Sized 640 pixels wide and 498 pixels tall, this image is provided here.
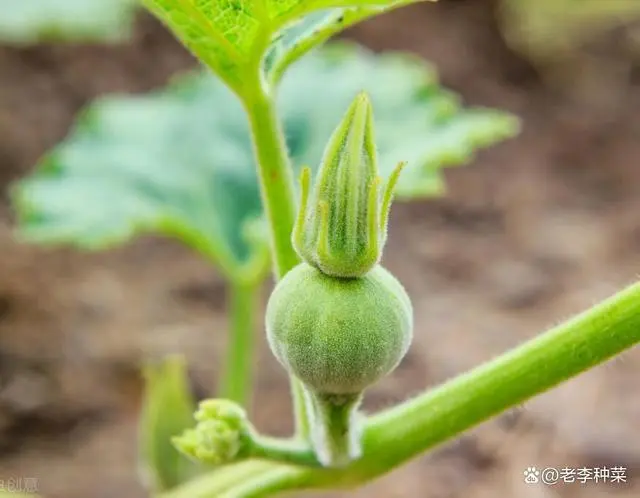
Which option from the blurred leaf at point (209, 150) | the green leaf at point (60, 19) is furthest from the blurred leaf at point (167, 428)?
the green leaf at point (60, 19)

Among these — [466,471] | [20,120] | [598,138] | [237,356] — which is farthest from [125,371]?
[598,138]

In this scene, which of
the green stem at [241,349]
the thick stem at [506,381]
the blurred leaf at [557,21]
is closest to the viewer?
the thick stem at [506,381]

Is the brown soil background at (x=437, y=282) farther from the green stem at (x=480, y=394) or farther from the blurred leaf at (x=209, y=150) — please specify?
the green stem at (x=480, y=394)

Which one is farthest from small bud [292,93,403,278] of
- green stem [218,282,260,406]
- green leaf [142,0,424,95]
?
green stem [218,282,260,406]

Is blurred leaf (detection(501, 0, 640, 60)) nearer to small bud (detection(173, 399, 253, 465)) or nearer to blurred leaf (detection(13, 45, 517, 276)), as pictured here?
blurred leaf (detection(13, 45, 517, 276))

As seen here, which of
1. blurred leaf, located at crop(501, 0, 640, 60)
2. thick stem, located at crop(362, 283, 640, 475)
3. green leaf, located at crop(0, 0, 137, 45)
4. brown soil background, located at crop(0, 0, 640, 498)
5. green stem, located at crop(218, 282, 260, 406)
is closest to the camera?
thick stem, located at crop(362, 283, 640, 475)
